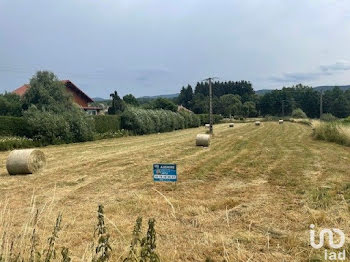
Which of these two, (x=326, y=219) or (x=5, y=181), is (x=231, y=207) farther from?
(x=5, y=181)

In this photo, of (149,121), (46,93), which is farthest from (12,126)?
(149,121)

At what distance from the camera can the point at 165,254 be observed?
446cm

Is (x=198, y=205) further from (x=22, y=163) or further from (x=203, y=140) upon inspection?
(x=203, y=140)

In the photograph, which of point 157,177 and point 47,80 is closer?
point 157,177

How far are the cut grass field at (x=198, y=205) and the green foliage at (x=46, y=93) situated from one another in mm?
18270

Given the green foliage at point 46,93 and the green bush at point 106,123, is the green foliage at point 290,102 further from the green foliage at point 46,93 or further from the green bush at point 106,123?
the green foliage at point 46,93

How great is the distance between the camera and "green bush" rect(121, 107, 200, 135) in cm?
3891

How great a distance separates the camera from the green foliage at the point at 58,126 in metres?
25.0

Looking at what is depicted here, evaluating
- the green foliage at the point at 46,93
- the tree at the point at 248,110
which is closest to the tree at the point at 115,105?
the green foliage at the point at 46,93

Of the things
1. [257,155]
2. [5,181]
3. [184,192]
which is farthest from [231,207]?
[257,155]

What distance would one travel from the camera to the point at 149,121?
41.1m

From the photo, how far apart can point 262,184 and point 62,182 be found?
225 inches

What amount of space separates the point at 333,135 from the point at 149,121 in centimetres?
2334

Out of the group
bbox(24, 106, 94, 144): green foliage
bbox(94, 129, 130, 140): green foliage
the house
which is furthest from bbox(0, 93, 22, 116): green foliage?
bbox(24, 106, 94, 144): green foliage
